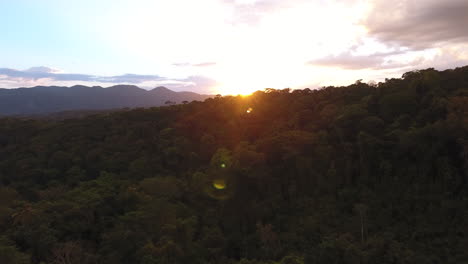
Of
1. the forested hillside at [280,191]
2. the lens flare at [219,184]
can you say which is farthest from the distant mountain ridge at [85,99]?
the lens flare at [219,184]

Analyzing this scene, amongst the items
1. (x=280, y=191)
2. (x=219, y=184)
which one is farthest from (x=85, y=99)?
(x=280, y=191)

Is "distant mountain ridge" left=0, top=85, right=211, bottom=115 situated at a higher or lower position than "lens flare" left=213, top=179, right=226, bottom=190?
higher

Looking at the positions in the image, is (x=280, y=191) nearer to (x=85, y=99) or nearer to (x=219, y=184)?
(x=219, y=184)

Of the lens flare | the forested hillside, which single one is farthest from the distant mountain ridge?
the lens flare

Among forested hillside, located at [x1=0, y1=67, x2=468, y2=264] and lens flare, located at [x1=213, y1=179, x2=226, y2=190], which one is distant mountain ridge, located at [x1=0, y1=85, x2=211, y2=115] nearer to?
forested hillside, located at [x1=0, y1=67, x2=468, y2=264]

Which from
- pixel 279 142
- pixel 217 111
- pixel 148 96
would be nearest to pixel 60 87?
pixel 148 96

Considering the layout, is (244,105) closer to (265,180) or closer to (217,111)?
(217,111)
